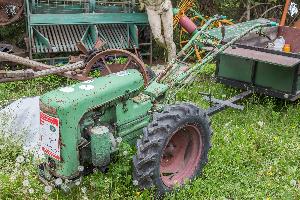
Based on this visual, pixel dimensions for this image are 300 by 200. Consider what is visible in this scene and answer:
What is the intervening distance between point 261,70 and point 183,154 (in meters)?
2.43

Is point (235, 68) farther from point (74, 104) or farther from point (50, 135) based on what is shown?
point (50, 135)

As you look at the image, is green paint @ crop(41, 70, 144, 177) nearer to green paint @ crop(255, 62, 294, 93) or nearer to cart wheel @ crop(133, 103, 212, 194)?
cart wheel @ crop(133, 103, 212, 194)

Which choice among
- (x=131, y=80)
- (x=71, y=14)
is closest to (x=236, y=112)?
(x=131, y=80)

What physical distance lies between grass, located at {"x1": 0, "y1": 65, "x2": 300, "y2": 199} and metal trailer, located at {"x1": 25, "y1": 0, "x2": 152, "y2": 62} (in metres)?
2.15

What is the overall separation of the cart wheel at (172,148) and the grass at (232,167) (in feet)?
0.42

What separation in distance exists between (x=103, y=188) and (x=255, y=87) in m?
3.20

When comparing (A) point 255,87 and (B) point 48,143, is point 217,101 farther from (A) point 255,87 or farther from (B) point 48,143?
(B) point 48,143

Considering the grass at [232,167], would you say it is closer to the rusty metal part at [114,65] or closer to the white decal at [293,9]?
the rusty metal part at [114,65]

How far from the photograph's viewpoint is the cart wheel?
150 inches

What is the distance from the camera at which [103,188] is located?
12.9ft

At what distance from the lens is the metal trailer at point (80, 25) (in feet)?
27.0

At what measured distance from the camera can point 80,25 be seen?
8844mm

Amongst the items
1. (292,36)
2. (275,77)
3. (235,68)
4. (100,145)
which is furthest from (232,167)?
(292,36)

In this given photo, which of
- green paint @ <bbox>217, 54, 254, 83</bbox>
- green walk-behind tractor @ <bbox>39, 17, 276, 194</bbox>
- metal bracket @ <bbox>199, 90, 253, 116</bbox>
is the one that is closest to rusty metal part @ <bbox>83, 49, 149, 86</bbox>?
metal bracket @ <bbox>199, 90, 253, 116</bbox>
